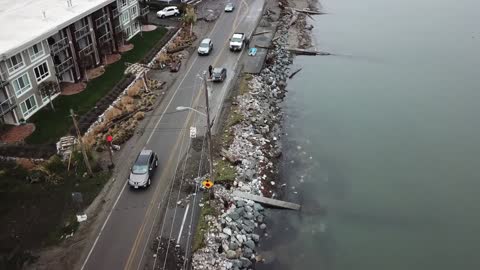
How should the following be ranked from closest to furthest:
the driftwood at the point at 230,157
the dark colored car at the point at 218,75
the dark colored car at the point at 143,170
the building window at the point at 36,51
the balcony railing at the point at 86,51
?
the dark colored car at the point at 143,170
the driftwood at the point at 230,157
the building window at the point at 36,51
the balcony railing at the point at 86,51
the dark colored car at the point at 218,75

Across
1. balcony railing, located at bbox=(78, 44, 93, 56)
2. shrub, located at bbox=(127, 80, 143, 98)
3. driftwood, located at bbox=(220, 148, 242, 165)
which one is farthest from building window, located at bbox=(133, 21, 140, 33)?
driftwood, located at bbox=(220, 148, 242, 165)

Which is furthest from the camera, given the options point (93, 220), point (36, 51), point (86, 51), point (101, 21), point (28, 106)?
point (101, 21)

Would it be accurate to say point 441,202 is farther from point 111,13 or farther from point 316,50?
A: point 111,13

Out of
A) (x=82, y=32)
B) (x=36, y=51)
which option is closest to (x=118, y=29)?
(x=82, y=32)

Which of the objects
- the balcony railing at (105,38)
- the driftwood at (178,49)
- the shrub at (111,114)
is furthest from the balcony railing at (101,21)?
the shrub at (111,114)

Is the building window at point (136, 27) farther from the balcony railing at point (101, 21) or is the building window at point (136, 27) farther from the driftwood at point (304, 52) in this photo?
the driftwood at point (304, 52)

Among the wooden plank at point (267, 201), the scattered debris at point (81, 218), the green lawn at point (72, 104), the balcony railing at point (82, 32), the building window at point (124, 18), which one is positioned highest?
the balcony railing at point (82, 32)

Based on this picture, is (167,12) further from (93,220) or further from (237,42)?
(93,220)
